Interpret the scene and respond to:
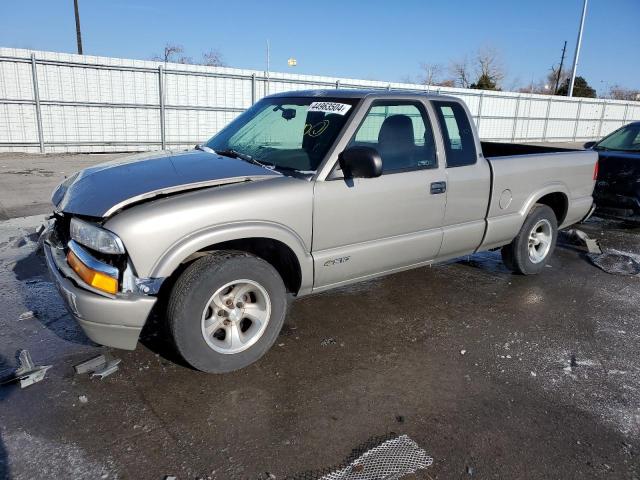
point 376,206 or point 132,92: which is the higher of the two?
point 132,92

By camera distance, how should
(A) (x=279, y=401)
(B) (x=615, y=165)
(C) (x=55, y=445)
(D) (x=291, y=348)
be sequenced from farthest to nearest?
(B) (x=615, y=165)
(D) (x=291, y=348)
(A) (x=279, y=401)
(C) (x=55, y=445)

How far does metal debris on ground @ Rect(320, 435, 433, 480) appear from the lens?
2.41 m

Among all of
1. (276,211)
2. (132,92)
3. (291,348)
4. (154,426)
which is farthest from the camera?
(132,92)

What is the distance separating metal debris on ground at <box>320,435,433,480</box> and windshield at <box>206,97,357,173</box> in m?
1.92

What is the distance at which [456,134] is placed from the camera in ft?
14.6

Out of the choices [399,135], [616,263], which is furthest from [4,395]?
[616,263]

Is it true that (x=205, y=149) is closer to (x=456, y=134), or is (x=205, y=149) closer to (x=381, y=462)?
(x=456, y=134)

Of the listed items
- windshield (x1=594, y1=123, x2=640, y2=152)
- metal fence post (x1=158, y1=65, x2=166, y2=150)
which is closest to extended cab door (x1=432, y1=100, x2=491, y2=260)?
windshield (x1=594, y1=123, x2=640, y2=152)

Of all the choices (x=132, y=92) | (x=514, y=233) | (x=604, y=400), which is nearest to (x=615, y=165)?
(x=514, y=233)

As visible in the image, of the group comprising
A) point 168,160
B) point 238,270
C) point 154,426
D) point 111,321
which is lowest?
point 154,426

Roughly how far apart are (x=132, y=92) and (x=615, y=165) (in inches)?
537

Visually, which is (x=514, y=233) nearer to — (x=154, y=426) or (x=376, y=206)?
(x=376, y=206)

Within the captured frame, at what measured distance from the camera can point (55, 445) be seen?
2.56 m

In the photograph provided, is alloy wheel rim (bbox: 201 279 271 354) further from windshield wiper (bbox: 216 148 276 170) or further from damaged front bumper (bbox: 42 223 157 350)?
windshield wiper (bbox: 216 148 276 170)
